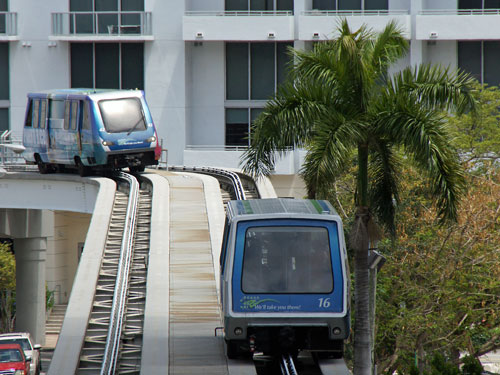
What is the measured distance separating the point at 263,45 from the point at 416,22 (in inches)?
277

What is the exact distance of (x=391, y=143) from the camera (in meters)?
17.0

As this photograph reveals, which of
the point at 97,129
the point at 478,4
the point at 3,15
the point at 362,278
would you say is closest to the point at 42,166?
the point at 97,129

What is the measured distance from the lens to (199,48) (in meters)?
44.5

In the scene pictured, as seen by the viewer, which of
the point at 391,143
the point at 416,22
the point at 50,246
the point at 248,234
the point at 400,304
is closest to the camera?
the point at 248,234

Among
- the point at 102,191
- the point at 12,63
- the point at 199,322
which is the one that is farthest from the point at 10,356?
the point at 12,63

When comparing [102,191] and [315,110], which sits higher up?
[315,110]

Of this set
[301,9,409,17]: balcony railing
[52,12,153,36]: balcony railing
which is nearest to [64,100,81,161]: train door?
[52,12,153,36]: balcony railing

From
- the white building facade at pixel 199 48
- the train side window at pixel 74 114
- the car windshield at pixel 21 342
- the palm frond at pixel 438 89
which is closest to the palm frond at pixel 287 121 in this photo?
the palm frond at pixel 438 89

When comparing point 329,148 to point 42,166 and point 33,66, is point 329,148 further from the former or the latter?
point 33,66

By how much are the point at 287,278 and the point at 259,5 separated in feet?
104

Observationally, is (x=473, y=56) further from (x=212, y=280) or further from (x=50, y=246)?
(x=212, y=280)

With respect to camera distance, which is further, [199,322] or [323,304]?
[199,322]

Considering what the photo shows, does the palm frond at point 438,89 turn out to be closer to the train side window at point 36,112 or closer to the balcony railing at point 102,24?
the train side window at point 36,112

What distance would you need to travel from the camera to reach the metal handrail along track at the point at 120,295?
13.9 metres
